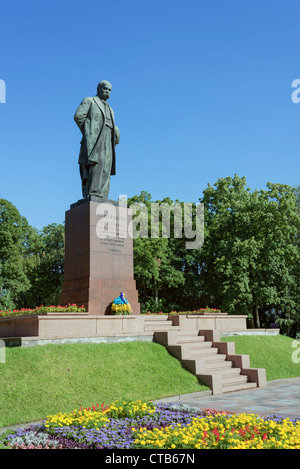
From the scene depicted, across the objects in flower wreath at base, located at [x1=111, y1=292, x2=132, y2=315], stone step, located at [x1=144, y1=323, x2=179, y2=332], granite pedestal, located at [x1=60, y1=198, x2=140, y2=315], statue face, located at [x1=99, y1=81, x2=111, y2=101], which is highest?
statue face, located at [x1=99, y1=81, x2=111, y2=101]

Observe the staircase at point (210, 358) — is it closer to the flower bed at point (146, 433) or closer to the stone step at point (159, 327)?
the stone step at point (159, 327)

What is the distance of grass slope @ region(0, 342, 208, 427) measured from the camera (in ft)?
27.8

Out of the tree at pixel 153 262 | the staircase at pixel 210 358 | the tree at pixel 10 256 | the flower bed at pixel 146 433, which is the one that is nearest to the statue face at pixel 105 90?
the staircase at pixel 210 358

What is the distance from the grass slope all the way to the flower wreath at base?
6.05ft

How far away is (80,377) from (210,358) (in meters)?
5.11

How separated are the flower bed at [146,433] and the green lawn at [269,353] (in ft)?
26.7

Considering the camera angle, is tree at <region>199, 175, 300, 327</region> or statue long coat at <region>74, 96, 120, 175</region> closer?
statue long coat at <region>74, 96, 120, 175</region>

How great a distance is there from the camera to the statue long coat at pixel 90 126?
640 inches

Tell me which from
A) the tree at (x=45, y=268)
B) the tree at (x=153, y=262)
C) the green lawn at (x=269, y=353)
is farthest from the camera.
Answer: the tree at (x=45, y=268)

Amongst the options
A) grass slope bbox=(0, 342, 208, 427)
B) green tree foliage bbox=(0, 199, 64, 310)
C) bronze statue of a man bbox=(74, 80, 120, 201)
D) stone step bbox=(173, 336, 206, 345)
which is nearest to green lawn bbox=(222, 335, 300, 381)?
stone step bbox=(173, 336, 206, 345)

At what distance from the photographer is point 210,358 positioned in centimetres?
1365

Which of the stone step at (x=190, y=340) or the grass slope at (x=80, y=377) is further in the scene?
the stone step at (x=190, y=340)

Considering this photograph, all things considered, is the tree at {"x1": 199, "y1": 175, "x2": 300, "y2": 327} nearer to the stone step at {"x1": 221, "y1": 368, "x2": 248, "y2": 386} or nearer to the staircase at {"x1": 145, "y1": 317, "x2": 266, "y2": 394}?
the staircase at {"x1": 145, "y1": 317, "x2": 266, "y2": 394}

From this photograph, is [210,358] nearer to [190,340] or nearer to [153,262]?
[190,340]
